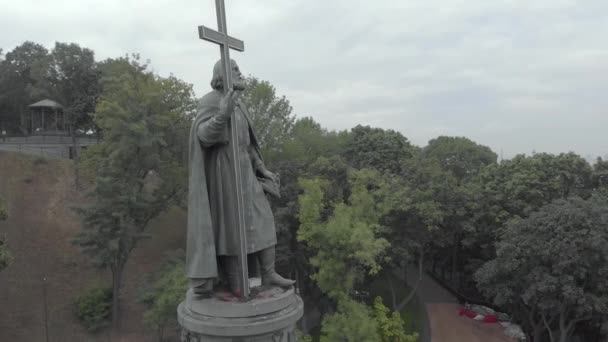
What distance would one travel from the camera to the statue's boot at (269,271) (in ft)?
18.2

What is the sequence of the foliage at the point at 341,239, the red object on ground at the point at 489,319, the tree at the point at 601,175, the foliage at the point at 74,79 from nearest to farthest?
the foliage at the point at 341,239, the tree at the point at 601,175, the red object on ground at the point at 489,319, the foliage at the point at 74,79

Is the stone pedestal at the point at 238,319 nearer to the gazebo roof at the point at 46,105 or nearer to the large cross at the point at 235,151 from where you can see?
the large cross at the point at 235,151

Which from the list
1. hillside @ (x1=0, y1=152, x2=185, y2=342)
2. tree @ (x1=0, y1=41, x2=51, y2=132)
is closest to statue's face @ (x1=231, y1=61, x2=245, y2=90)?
hillside @ (x1=0, y1=152, x2=185, y2=342)

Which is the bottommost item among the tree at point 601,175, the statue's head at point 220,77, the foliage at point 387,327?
the foliage at point 387,327

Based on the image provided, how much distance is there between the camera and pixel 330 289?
1848cm

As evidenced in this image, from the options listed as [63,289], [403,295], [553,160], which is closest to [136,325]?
[63,289]

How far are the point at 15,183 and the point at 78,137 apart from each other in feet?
36.6

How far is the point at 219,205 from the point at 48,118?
42822 millimetres

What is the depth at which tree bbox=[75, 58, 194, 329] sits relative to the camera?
19812mm

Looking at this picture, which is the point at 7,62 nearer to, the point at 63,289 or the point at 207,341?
the point at 63,289

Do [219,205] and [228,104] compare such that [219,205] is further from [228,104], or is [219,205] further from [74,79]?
[74,79]

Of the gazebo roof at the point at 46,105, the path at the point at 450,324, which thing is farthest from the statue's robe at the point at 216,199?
the gazebo roof at the point at 46,105

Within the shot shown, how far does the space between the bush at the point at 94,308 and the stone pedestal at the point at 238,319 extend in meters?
19.6

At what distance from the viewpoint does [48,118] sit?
1647 inches
